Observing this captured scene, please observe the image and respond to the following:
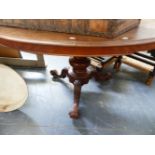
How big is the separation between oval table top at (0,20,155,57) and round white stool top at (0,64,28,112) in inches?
19.0

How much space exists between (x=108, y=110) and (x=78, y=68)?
383 mm

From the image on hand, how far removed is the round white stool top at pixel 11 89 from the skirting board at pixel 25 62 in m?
0.51

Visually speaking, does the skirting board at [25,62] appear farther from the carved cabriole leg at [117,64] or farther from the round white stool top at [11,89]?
the carved cabriole leg at [117,64]

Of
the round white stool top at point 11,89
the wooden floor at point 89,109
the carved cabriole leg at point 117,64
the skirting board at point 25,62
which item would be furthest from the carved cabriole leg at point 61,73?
the carved cabriole leg at point 117,64

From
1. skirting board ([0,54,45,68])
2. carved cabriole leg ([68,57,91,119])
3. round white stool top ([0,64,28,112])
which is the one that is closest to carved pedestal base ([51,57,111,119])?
carved cabriole leg ([68,57,91,119])

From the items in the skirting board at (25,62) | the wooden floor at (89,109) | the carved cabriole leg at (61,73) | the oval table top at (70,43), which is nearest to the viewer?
the oval table top at (70,43)

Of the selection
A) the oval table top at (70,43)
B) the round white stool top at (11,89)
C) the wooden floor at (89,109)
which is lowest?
the wooden floor at (89,109)

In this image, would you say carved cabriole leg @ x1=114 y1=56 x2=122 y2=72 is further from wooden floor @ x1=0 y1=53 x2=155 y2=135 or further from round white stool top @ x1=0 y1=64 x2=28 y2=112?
round white stool top @ x1=0 y1=64 x2=28 y2=112

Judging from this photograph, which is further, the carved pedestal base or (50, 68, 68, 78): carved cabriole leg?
(50, 68, 68, 78): carved cabriole leg

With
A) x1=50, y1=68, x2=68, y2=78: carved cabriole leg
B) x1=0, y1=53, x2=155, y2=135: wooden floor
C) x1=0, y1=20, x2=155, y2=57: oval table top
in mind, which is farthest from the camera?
x1=50, y1=68, x2=68, y2=78: carved cabriole leg

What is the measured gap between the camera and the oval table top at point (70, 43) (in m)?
0.64

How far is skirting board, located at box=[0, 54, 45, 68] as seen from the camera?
168 cm
